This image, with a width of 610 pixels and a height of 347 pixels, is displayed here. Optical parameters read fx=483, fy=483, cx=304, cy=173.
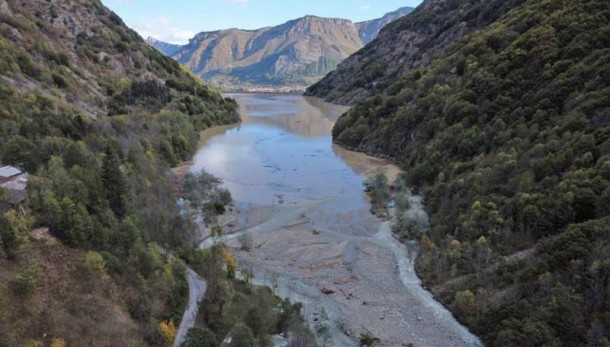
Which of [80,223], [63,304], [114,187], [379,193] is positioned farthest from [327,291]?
[379,193]

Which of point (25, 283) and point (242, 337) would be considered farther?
point (242, 337)

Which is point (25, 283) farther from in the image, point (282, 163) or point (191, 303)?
point (282, 163)

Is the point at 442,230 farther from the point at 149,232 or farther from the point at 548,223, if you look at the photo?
the point at 149,232

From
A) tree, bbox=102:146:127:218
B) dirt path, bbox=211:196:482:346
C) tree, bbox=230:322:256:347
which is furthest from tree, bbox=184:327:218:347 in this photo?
tree, bbox=102:146:127:218

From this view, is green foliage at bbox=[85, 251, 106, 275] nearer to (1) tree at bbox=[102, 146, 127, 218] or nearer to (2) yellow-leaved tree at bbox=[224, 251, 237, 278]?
(1) tree at bbox=[102, 146, 127, 218]

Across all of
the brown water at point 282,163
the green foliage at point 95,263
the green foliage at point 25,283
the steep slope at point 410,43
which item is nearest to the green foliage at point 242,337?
the green foliage at point 95,263

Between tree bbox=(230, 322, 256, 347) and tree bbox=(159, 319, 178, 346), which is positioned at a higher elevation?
A: tree bbox=(230, 322, 256, 347)

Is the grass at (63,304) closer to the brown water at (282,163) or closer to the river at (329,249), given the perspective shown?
the river at (329,249)
